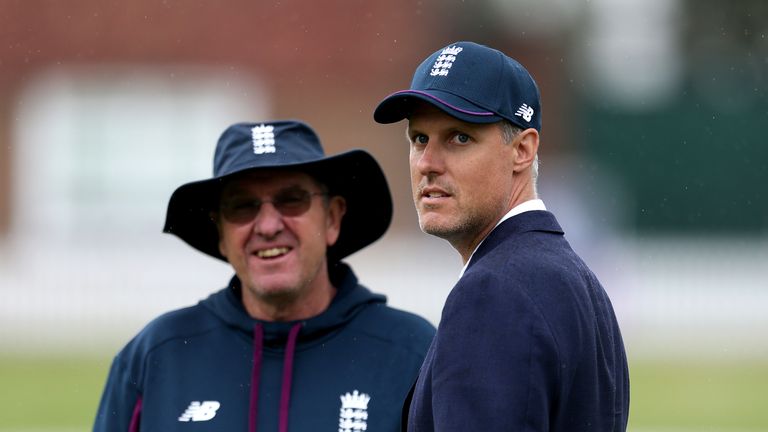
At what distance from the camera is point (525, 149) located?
3.29 meters

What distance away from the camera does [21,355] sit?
1602 cm

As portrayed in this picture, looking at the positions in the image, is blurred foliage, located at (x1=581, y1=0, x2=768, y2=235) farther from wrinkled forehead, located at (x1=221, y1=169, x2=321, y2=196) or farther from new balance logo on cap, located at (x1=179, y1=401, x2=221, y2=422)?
new balance logo on cap, located at (x1=179, y1=401, x2=221, y2=422)

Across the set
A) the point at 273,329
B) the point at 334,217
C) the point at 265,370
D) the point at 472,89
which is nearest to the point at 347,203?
the point at 334,217

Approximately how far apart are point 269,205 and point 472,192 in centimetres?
123

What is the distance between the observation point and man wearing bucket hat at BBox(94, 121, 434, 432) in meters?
4.11

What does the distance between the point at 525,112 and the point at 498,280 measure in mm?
507

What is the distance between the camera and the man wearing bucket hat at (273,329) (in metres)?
4.11

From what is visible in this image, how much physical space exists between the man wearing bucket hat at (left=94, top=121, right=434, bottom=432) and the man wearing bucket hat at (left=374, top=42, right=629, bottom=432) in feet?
3.13

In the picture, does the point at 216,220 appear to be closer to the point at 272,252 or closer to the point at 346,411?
the point at 272,252

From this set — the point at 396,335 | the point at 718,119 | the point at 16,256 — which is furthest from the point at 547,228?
the point at 718,119

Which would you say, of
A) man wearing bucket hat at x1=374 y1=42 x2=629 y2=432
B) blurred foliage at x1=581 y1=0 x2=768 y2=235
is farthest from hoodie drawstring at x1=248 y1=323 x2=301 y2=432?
blurred foliage at x1=581 y1=0 x2=768 y2=235

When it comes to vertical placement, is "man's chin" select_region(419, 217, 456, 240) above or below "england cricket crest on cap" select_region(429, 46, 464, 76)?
below

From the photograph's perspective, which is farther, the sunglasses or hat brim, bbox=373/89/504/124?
the sunglasses

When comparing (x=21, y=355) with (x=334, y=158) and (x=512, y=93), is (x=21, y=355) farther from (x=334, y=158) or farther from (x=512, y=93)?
(x=512, y=93)
